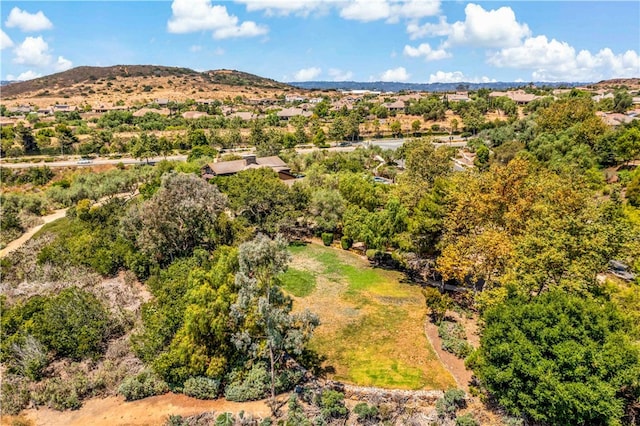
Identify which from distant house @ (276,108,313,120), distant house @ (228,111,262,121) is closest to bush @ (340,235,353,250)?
distant house @ (228,111,262,121)

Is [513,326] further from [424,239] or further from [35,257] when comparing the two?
[35,257]

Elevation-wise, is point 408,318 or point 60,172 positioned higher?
point 60,172

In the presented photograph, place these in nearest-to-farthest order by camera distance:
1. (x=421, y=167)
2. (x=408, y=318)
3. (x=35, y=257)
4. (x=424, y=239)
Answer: (x=408, y=318) < (x=424, y=239) < (x=35, y=257) < (x=421, y=167)

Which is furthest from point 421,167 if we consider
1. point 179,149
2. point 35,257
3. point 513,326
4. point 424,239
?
point 179,149

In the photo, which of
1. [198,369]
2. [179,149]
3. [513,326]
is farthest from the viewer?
[179,149]

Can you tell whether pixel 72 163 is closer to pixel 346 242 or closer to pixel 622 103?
pixel 346 242

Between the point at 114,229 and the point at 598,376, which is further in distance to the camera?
the point at 114,229

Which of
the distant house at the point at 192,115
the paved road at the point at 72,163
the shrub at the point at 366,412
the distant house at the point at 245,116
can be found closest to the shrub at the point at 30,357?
the shrub at the point at 366,412
